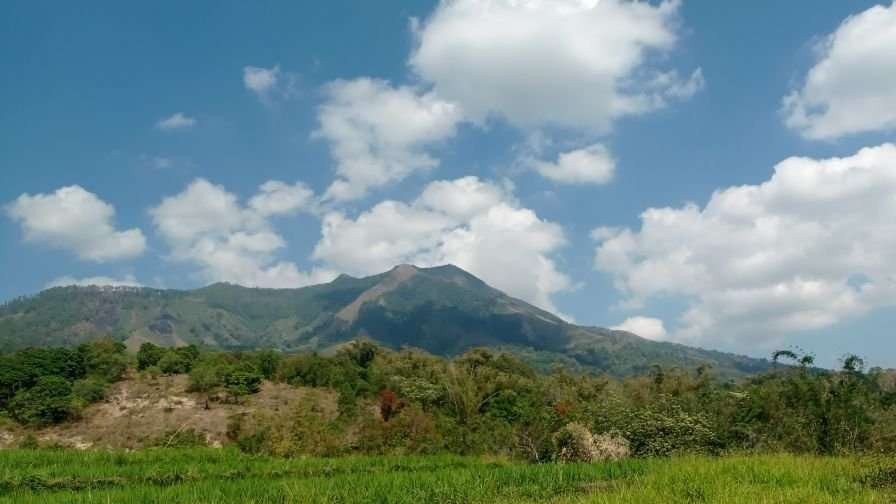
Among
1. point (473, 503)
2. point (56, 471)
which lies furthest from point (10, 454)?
point (473, 503)

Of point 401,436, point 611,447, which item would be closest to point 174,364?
point 401,436

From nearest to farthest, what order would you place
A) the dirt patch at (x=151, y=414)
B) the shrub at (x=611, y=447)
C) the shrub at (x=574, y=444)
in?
the shrub at (x=611, y=447), the shrub at (x=574, y=444), the dirt patch at (x=151, y=414)

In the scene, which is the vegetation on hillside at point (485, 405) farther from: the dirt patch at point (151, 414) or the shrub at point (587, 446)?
the dirt patch at point (151, 414)

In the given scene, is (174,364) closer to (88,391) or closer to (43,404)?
(88,391)

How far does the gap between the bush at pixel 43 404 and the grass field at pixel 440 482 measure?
23043 millimetres

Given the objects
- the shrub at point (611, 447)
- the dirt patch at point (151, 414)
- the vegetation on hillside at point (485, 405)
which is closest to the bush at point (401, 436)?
the vegetation on hillside at point (485, 405)

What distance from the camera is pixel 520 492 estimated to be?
43.0ft

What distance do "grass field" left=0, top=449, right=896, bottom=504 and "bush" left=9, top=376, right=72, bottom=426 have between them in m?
23.0

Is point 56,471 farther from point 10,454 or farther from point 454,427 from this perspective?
point 454,427

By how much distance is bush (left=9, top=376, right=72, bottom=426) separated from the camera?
38625mm

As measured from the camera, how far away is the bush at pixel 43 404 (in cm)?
3862

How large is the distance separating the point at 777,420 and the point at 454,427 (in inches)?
550

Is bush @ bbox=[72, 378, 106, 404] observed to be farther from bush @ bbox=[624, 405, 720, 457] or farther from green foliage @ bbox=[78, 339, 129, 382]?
bush @ bbox=[624, 405, 720, 457]

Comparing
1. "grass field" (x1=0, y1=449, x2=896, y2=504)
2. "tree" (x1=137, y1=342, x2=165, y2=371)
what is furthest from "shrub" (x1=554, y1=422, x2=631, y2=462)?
"tree" (x1=137, y1=342, x2=165, y2=371)
